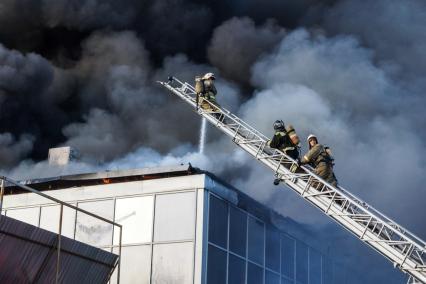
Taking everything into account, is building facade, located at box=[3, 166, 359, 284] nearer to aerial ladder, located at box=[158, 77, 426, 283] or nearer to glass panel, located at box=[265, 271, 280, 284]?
glass panel, located at box=[265, 271, 280, 284]

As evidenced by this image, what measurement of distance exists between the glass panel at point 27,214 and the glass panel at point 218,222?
504 centimetres

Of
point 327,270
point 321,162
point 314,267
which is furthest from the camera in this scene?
point 327,270

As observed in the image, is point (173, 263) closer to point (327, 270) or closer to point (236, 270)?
point (236, 270)

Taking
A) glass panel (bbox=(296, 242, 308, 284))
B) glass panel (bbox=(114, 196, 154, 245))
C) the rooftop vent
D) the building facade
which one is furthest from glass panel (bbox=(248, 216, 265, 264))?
the rooftop vent

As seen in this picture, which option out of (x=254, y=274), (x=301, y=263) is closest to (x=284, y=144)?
(x=254, y=274)

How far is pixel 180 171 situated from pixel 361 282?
10974 mm

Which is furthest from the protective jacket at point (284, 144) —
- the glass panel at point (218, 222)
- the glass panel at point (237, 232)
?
the glass panel at point (237, 232)

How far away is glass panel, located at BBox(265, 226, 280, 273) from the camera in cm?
2078

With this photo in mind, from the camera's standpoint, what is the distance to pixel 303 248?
75.7 feet

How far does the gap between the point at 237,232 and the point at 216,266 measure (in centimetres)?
151

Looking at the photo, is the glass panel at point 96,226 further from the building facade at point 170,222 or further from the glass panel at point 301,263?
the glass panel at point 301,263

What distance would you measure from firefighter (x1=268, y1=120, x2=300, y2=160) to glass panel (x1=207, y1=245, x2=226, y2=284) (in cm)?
391

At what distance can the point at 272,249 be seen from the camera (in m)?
21.1

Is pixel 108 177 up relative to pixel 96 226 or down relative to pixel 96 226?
up
